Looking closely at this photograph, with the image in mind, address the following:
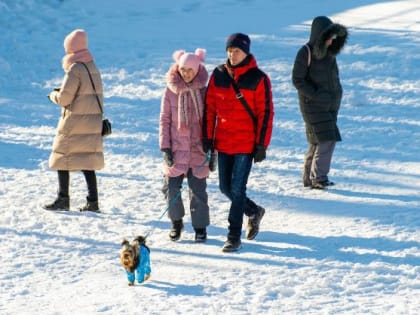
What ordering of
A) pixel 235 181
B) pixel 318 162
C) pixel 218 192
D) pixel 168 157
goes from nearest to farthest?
pixel 235 181 → pixel 168 157 → pixel 318 162 → pixel 218 192

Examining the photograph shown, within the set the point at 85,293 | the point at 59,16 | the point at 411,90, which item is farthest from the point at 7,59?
the point at 85,293

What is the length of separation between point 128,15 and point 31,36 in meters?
2.22

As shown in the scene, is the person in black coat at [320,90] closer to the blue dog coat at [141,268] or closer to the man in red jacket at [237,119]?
the man in red jacket at [237,119]

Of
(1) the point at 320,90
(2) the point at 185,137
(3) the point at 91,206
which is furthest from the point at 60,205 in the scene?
(1) the point at 320,90

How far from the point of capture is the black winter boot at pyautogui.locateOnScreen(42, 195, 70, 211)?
28.5 ft

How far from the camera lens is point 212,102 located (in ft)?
24.2

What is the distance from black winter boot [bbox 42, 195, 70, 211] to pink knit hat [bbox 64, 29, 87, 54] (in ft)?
4.57

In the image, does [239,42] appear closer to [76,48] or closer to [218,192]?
[76,48]

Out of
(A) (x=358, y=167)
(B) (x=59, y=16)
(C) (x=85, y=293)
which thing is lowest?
(C) (x=85, y=293)

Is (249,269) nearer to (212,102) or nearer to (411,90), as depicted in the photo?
(212,102)

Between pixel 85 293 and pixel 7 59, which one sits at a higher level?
pixel 7 59

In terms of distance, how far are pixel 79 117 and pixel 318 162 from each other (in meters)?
2.39

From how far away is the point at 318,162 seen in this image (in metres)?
9.03

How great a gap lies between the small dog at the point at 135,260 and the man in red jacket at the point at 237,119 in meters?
0.94
